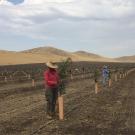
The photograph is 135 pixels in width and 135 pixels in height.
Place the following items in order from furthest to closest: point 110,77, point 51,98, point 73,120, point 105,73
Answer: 1. point 110,77
2. point 105,73
3. point 51,98
4. point 73,120

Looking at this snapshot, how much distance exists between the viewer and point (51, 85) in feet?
52.9

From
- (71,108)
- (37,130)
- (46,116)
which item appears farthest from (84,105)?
(37,130)

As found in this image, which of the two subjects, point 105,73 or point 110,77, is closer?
point 105,73

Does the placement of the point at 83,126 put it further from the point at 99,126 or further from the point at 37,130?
the point at 37,130

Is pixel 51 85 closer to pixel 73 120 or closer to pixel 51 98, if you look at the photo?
pixel 51 98

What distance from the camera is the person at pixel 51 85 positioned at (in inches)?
632

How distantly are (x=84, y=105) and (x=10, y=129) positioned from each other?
24.3 feet

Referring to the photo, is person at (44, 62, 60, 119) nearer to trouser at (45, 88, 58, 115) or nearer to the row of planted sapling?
trouser at (45, 88, 58, 115)

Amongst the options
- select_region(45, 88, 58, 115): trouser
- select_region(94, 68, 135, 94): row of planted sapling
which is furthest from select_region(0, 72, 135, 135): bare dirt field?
select_region(94, 68, 135, 94): row of planted sapling

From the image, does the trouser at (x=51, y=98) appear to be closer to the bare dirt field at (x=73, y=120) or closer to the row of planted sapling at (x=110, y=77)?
the bare dirt field at (x=73, y=120)

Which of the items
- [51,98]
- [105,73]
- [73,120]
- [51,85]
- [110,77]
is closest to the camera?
[73,120]

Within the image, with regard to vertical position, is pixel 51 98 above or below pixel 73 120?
above

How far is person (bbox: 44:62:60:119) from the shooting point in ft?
52.6

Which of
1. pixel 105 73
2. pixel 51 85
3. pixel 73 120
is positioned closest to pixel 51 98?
pixel 51 85
